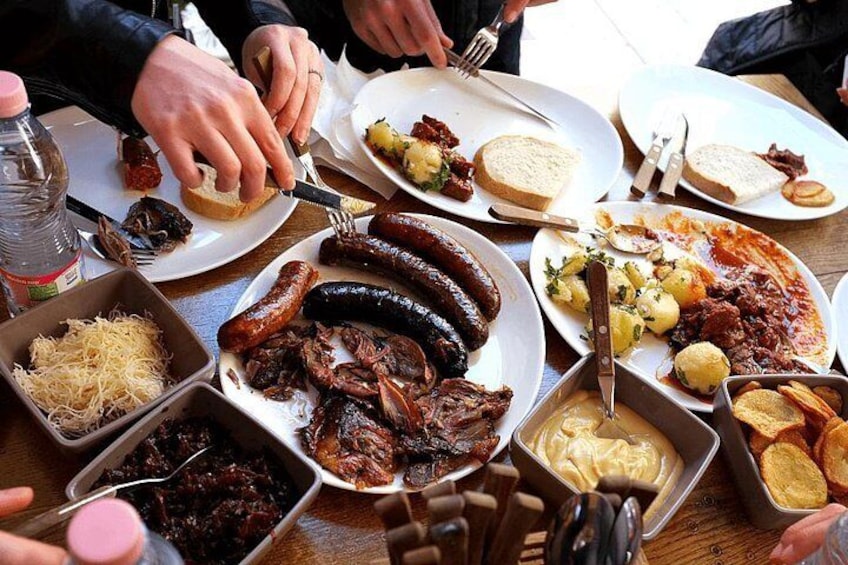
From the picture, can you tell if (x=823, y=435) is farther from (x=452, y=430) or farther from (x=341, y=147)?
(x=341, y=147)

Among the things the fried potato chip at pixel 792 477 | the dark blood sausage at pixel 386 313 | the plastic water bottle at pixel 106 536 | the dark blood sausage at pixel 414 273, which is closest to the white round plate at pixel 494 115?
the dark blood sausage at pixel 414 273

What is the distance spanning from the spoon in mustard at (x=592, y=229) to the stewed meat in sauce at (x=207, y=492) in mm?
1164

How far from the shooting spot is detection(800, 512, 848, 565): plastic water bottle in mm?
1334

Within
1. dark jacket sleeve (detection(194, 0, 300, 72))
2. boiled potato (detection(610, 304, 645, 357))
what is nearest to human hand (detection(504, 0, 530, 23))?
dark jacket sleeve (detection(194, 0, 300, 72))

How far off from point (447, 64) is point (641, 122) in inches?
31.6

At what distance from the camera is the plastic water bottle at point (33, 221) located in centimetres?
174

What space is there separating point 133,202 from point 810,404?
1.97 m

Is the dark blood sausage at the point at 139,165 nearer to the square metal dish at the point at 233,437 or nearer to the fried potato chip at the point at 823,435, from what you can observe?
the square metal dish at the point at 233,437

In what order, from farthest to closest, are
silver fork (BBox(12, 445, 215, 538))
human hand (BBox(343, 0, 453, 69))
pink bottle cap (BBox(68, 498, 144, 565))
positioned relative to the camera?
human hand (BBox(343, 0, 453, 69))
silver fork (BBox(12, 445, 215, 538))
pink bottle cap (BBox(68, 498, 144, 565))

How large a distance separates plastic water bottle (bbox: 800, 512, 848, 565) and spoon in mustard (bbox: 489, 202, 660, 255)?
3.99 ft

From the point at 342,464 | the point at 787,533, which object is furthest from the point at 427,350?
the point at 787,533

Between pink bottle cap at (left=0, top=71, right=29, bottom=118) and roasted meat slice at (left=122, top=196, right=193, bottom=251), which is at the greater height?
pink bottle cap at (left=0, top=71, right=29, bottom=118)

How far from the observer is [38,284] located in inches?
70.1

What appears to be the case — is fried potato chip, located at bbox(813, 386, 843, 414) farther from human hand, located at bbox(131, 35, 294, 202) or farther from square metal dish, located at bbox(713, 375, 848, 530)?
human hand, located at bbox(131, 35, 294, 202)
